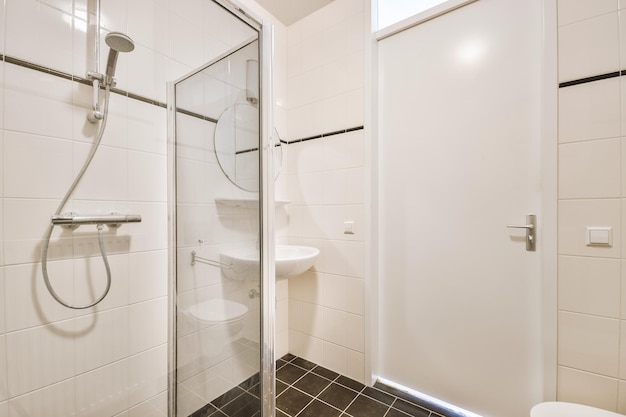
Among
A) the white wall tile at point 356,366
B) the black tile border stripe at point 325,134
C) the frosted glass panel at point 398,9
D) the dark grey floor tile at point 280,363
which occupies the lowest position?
the dark grey floor tile at point 280,363

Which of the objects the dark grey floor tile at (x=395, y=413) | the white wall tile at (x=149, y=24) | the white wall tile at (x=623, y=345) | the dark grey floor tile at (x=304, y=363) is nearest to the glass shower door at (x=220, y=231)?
the white wall tile at (x=149, y=24)

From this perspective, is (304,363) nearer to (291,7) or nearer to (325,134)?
(325,134)

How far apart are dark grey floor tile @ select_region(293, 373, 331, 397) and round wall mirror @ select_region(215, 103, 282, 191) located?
135 cm

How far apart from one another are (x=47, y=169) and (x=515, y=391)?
2.16m

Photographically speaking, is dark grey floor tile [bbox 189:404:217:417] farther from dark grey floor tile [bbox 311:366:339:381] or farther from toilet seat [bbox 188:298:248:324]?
dark grey floor tile [bbox 311:366:339:381]

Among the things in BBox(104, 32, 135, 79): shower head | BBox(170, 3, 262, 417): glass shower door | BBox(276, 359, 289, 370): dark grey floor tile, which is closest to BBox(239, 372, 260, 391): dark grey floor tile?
BBox(170, 3, 262, 417): glass shower door

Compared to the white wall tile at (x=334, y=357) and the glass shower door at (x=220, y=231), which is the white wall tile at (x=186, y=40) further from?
the white wall tile at (x=334, y=357)

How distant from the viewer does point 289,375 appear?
179cm

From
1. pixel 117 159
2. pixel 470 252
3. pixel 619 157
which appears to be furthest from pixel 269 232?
pixel 619 157

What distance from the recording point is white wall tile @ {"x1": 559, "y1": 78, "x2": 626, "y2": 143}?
1.08 m

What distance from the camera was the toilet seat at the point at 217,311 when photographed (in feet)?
3.54

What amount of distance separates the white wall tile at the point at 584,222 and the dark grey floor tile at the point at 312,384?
4.82 ft

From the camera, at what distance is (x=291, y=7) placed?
190 cm

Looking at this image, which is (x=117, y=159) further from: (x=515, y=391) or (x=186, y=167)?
(x=515, y=391)
